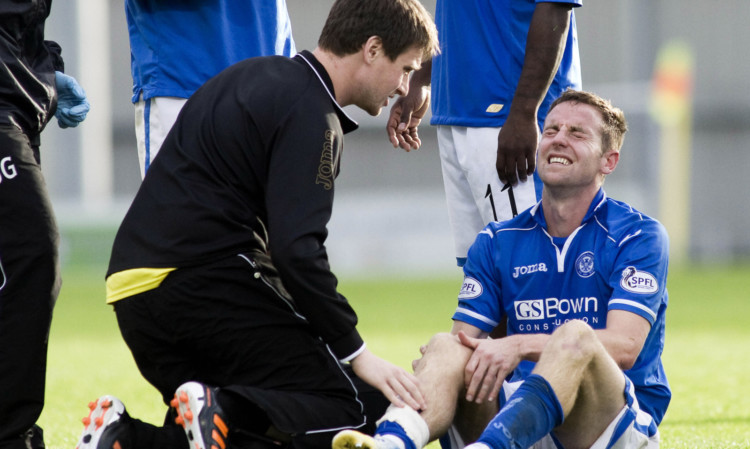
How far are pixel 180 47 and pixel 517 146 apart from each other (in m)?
1.38

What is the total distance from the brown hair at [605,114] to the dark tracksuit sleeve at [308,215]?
1189mm

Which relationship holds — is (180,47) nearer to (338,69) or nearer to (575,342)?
(338,69)

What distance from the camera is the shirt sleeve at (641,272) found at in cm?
350

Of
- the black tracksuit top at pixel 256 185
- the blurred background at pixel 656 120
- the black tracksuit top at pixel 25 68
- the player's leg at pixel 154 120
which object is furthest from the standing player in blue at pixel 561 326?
the blurred background at pixel 656 120

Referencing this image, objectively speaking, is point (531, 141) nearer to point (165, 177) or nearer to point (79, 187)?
point (165, 177)

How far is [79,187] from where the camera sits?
17.6 m

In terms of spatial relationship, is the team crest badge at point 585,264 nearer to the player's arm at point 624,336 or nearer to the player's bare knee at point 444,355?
the player's arm at point 624,336

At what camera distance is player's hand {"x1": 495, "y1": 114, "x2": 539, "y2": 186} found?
4.08 metres

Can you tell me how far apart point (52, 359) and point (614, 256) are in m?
5.52

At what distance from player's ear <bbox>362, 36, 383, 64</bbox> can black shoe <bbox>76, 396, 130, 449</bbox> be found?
54.4 inches

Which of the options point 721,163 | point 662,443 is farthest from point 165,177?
point 721,163

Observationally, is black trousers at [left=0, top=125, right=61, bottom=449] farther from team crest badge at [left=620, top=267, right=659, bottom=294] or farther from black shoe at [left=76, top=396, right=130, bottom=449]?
team crest badge at [left=620, top=267, right=659, bottom=294]

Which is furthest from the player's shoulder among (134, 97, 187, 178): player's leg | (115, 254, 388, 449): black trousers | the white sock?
(134, 97, 187, 178): player's leg

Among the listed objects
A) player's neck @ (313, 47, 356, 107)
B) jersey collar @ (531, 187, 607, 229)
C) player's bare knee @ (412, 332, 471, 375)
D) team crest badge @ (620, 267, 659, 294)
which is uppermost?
player's neck @ (313, 47, 356, 107)
